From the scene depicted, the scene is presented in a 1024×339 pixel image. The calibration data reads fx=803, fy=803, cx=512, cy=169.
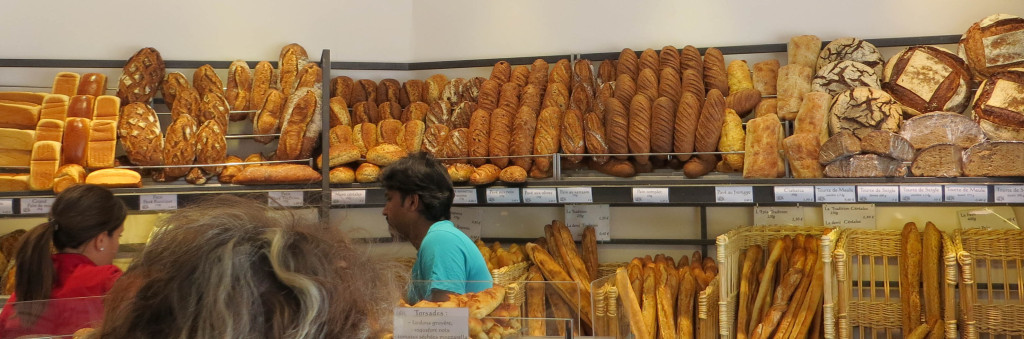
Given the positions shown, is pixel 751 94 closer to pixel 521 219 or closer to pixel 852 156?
pixel 852 156

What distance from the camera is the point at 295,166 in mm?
3439

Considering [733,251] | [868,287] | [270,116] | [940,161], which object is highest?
[270,116]

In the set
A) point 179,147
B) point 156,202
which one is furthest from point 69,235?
point 179,147

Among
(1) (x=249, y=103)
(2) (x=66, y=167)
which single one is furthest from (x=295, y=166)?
(2) (x=66, y=167)

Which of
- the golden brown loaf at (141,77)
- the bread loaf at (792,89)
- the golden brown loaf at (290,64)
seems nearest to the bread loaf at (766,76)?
the bread loaf at (792,89)

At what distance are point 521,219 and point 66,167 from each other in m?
2.03

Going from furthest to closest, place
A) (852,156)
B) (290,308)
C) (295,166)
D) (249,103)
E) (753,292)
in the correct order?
(249,103), (295,166), (753,292), (852,156), (290,308)

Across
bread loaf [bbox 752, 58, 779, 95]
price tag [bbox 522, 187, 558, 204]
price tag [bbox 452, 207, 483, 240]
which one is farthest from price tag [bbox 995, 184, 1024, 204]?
price tag [bbox 452, 207, 483, 240]

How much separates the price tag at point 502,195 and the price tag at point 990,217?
1896 millimetres

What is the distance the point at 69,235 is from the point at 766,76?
2778mm

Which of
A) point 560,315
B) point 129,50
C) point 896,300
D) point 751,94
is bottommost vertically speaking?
point 896,300

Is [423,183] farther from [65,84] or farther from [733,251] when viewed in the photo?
[65,84]

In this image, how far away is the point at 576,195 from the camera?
3285 millimetres

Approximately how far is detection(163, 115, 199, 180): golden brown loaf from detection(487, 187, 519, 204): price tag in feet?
4.24
